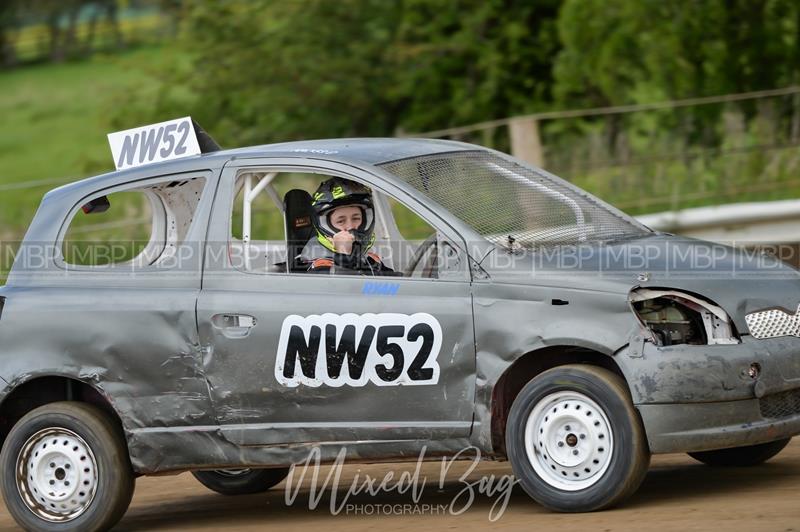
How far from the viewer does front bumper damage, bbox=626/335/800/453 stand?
6.11 metres

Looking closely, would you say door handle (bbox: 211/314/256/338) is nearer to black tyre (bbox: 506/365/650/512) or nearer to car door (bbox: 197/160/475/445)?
car door (bbox: 197/160/475/445)

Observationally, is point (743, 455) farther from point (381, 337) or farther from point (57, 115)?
point (57, 115)

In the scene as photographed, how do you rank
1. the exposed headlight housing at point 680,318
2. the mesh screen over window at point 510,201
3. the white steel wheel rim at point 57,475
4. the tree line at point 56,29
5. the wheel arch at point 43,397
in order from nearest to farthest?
1. the exposed headlight housing at point 680,318
2. the mesh screen over window at point 510,201
3. the white steel wheel rim at point 57,475
4. the wheel arch at point 43,397
5. the tree line at point 56,29

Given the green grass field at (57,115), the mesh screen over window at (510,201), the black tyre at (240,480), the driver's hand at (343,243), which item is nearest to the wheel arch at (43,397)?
the black tyre at (240,480)

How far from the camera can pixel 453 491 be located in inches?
302

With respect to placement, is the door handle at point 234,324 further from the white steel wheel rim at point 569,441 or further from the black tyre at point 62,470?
the white steel wheel rim at point 569,441

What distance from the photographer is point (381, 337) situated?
6.54 meters

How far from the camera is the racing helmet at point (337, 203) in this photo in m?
7.13

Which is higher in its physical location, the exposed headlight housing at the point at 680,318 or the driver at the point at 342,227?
the driver at the point at 342,227

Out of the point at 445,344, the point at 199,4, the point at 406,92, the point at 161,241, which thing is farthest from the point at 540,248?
the point at 199,4

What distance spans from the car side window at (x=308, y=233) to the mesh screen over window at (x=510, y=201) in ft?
0.67

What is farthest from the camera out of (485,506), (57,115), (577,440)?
(57,115)

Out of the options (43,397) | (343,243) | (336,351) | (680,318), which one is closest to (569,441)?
(680,318)

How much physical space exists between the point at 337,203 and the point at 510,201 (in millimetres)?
894
